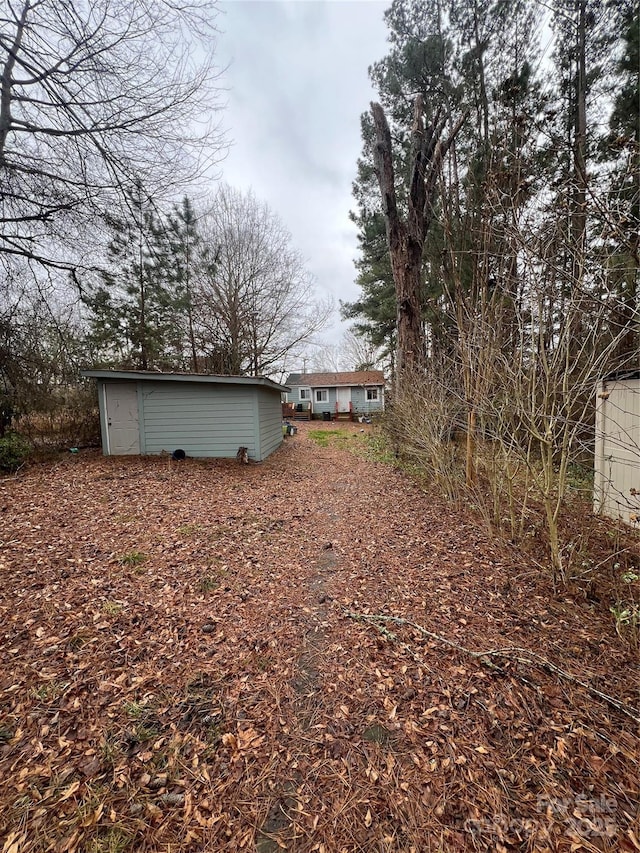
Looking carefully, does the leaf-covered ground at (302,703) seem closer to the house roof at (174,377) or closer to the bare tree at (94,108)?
the house roof at (174,377)

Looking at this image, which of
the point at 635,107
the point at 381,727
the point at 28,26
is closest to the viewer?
the point at 381,727

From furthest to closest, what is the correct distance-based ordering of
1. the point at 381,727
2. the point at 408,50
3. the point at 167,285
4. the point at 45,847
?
1. the point at 167,285
2. the point at 408,50
3. the point at 381,727
4. the point at 45,847

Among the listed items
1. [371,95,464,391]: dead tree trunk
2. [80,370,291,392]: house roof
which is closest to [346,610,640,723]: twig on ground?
[371,95,464,391]: dead tree trunk

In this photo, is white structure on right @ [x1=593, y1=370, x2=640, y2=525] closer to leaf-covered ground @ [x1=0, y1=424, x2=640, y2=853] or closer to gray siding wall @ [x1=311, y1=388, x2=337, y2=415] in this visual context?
leaf-covered ground @ [x1=0, y1=424, x2=640, y2=853]

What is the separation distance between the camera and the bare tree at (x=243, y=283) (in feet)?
43.0

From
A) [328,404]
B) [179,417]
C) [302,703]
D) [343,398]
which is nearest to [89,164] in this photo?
[179,417]

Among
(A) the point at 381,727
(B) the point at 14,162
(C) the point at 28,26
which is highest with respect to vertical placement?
(C) the point at 28,26

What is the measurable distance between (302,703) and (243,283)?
1446cm

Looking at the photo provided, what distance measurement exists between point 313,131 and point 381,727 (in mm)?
11698

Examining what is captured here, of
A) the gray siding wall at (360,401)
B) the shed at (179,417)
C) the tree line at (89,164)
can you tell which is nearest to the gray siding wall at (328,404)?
the gray siding wall at (360,401)

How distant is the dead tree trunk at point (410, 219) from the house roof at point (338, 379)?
1499 cm

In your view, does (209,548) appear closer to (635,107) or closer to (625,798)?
(625,798)

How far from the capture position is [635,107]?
20.5 ft

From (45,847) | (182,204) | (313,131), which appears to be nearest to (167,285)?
(182,204)
